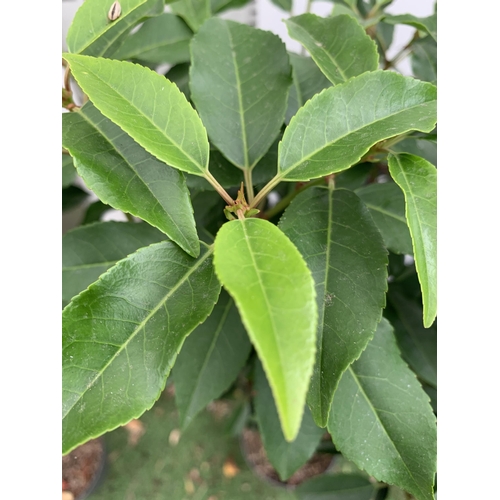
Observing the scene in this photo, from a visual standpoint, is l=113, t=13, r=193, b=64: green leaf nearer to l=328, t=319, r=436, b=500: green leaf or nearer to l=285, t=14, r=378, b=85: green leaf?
l=285, t=14, r=378, b=85: green leaf

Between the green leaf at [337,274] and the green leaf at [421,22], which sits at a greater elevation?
the green leaf at [421,22]

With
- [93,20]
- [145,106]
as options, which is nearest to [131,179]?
[145,106]

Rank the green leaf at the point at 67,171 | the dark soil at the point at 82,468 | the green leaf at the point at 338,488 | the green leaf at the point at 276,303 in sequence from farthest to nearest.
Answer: the dark soil at the point at 82,468, the green leaf at the point at 338,488, the green leaf at the point at 67,171, the green leaf at the point at 276,303

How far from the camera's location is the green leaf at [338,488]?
836 millimetres

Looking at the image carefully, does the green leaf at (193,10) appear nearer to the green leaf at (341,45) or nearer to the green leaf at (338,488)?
the green leaf at (341,45)

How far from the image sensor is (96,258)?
59cm

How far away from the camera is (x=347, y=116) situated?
399 millimetres

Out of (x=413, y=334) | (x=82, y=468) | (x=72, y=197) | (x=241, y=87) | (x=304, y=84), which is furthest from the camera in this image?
(x=82, y=468)

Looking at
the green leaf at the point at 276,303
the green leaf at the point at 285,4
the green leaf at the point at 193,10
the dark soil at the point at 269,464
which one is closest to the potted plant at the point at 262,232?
the green leaf at the point at 276,303

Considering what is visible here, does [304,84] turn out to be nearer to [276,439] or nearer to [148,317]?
[148,317]

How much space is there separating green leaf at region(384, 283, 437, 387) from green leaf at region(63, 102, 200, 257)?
47 cm

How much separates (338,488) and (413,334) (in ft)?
1.14
